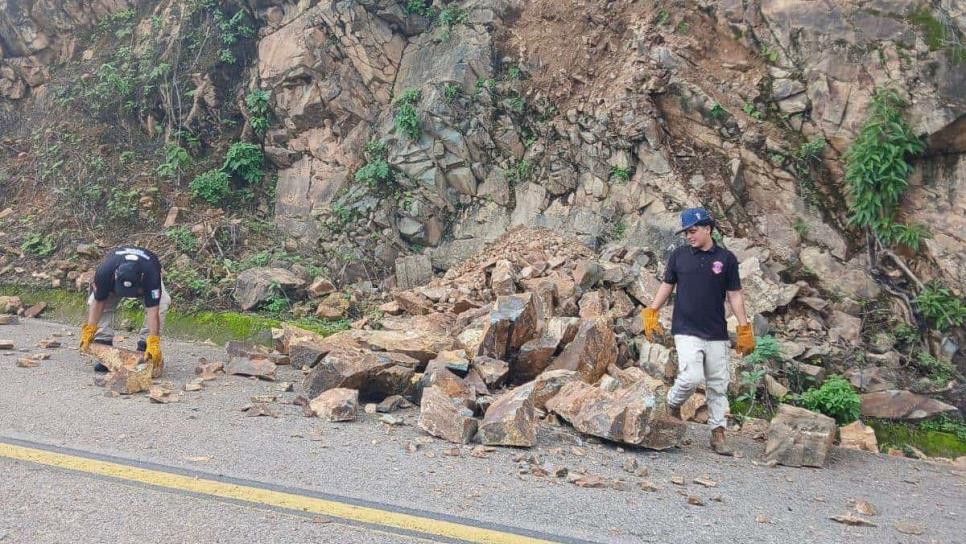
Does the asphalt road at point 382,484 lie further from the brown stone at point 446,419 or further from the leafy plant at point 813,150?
the leafy plant at point 813,150

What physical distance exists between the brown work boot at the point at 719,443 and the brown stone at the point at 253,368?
405 centimetres

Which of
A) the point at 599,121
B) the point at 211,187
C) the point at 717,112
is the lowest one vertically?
the point at 211,187

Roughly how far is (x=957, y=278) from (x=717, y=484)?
5380 millimetres

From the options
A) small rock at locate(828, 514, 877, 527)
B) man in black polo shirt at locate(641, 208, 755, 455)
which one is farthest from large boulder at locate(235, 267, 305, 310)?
small rock at locate(828, 514, 877, 527)

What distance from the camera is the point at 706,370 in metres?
5.11

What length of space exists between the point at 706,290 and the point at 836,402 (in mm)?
2339

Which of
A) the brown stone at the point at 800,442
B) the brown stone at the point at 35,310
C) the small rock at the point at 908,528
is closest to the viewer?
the small rock at the point at 908,528

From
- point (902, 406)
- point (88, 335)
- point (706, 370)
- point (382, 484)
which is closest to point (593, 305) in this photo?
point (706, 370)

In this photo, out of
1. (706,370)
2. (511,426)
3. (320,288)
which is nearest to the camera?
(511,426)

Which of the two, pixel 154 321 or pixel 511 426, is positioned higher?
pixel 154 321

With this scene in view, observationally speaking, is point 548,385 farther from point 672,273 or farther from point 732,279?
point 732,279

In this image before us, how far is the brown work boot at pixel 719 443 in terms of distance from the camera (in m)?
4.95

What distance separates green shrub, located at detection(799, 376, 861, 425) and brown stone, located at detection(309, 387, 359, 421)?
4.40 metres

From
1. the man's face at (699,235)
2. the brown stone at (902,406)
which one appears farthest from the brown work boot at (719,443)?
the brown stone at (902,406)
